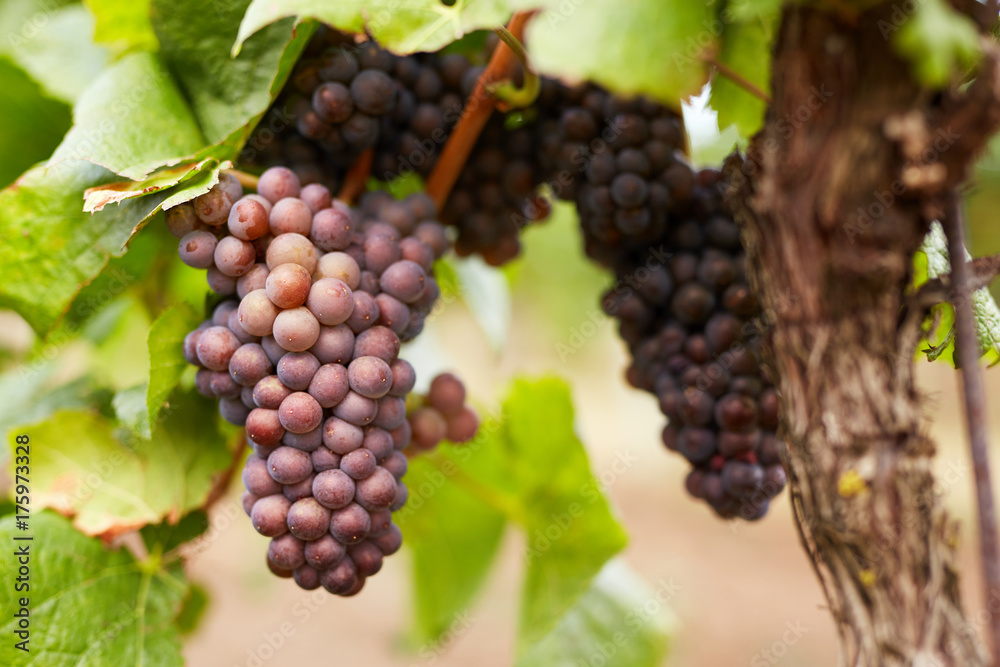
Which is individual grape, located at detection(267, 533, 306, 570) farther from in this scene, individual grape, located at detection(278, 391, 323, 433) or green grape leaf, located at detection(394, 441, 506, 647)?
green grape leaf, located at detection(394, 441, 506, 647)

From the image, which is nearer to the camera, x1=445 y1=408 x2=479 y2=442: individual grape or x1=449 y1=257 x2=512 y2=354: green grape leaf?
x1=445 y1=408 x2=479 y2=442: individual grape

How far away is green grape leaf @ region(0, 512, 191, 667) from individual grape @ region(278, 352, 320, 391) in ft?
0.92

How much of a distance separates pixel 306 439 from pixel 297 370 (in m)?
0.04

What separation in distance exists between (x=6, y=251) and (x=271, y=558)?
0.91ft

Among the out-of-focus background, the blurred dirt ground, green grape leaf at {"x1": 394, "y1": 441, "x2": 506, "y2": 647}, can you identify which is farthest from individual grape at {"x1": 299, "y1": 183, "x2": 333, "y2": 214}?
the blurred dirt ground

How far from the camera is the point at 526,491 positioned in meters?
0.81

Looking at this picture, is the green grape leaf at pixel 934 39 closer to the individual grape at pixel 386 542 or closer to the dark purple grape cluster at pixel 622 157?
the dark purple grape cluster at pixel 622 157

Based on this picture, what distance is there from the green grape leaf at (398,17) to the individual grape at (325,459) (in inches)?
9.2

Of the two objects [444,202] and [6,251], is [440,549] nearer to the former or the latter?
[444,202]

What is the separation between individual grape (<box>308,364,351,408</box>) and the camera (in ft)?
1.38

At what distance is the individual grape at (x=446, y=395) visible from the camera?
0.59m

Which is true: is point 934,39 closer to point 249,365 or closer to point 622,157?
point 622,157

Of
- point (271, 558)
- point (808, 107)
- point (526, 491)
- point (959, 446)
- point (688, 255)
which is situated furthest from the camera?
point (959, 446)

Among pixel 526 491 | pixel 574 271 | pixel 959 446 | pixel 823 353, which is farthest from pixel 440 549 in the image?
pixel 959 446
